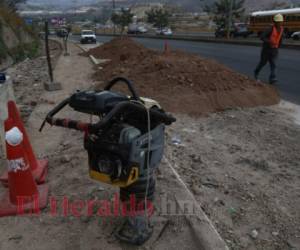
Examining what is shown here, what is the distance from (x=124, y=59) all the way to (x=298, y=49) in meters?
13.9

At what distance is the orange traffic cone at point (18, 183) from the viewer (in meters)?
3.20


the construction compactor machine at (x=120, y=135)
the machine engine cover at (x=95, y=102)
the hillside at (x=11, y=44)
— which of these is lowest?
the hillside at (x=11, y=44)

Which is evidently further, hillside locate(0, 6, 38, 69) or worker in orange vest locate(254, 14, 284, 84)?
hillside locate(0, 6, 38, 69)

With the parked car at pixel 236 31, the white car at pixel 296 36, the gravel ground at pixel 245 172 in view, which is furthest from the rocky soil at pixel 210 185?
the parked car at pixel 236 31

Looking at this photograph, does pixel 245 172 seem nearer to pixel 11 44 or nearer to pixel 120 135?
pixel 120 135

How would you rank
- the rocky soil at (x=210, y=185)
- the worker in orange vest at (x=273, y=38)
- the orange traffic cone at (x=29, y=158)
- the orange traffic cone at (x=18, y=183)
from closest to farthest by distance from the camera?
the rocky soil at (x=210, y=185) < the orange traffic cone at (x=18, y=183) < the orange traffic cone at (x=29, y=158) < the worker in orange vest at (x=273, y=38)

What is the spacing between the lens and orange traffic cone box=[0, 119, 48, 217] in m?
3.20

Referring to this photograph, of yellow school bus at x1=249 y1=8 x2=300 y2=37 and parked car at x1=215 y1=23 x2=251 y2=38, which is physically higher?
yellow school bus at x1=249 y1=8 x2=300 y2=37

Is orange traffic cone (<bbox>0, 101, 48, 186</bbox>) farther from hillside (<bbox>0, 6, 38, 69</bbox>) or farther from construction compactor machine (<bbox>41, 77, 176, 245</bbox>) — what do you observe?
hillside (<bbox>0, 6, 38, 69</bbox>)

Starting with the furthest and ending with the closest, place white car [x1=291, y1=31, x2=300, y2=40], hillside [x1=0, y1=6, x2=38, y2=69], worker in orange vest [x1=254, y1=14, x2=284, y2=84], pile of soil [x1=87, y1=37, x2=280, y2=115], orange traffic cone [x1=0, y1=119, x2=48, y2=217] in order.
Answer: white car [x1=291, y1=31, x2=300, y2=40] → hillside [x1=0, y1=6, x2=38, y2=69] → worker in orange vest [x1=254, y1=14, x2=284, y2=84] → pile of soil [x1=87, y1=37, x2=280, y2=115] → orange traffic cone [x1=0, y1=119, x2=48, y2=217]

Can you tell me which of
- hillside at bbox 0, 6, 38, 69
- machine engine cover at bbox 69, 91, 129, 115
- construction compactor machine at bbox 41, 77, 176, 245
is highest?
machine engine cover at bbox 69, 91, 129, 115

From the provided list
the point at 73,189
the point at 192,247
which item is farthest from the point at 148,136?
the point at 73,189

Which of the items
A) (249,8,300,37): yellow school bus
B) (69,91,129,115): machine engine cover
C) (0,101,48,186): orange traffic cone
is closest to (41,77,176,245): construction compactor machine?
(69,91,129,115): machine engine cover

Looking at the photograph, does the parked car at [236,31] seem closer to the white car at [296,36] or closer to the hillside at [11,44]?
the white car at [296,36]
